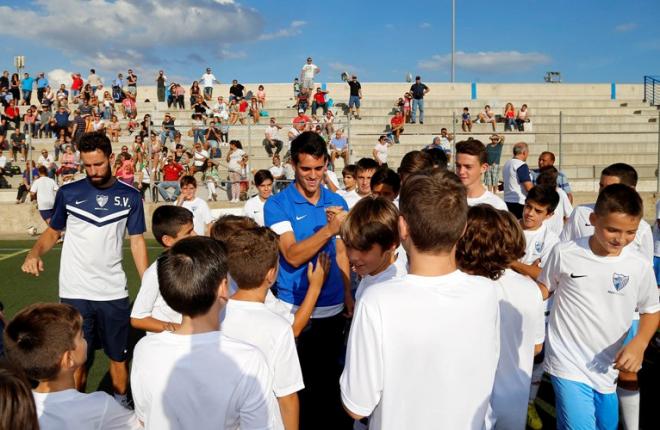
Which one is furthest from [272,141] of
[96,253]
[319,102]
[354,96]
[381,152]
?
[96,253]

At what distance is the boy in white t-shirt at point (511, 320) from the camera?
2551mm

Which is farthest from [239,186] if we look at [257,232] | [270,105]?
[257,232]

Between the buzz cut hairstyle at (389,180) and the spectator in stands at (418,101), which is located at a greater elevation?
the spectator in stands at (418,101)

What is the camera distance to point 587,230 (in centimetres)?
467

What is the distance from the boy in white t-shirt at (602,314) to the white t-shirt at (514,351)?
1.80 ft

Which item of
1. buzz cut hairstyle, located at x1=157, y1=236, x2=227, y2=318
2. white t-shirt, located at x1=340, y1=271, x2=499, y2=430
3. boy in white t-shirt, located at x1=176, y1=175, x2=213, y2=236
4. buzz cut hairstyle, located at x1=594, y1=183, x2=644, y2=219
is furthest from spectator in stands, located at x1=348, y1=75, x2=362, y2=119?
white t-shirt, located at x1=340, y1=271, x2=499, y2=430

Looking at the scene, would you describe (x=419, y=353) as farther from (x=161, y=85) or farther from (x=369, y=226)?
(x=161, y=85)

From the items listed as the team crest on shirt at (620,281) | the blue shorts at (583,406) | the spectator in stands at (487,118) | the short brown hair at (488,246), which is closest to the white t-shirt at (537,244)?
the team crest on shirt at (620,281)

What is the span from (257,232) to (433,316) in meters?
1.01

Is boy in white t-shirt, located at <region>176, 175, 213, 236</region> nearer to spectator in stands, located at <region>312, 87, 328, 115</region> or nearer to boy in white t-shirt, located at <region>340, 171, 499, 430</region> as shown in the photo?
boy in white t-shirt, located at <region>340, 171, 499, 430</region>

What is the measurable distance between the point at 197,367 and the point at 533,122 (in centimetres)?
2105

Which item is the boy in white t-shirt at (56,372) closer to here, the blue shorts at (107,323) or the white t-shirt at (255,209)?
the blue shorts at (107,323)

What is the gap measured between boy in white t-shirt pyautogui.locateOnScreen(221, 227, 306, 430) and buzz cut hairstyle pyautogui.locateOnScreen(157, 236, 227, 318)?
32 centimetres

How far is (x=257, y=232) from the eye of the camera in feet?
8.52
